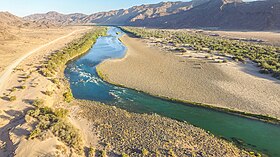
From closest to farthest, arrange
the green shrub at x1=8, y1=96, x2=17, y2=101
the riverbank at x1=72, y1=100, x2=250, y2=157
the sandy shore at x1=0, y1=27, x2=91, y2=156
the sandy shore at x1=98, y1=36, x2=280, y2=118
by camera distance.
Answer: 1. the sandy shore at x1=0, y1=27, x2=91, y2=156
2. the riverbank at x1=72, y1=100, x2=250, y2=157
3. the green shrub at x1=8, y1=96, x2=17, y2=101
4. the sandy shore at x1=98, y1=36, x2=280, y2=118

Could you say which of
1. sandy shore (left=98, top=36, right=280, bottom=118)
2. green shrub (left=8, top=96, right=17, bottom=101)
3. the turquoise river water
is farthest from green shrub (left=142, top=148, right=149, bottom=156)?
green shrub (left=8, top=96, right=17, bottom=101)

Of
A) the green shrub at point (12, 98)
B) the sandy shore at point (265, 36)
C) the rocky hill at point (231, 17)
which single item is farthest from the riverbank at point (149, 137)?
the rocky hill at point (231, 17)

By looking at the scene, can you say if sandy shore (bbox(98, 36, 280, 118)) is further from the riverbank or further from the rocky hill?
the rocky hill

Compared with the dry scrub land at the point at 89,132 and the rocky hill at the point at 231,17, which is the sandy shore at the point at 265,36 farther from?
the dry scrub land at the point at 89,132

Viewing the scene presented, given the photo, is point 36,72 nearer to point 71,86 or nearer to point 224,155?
point 71,86

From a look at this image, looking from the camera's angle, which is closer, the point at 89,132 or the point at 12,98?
the point at 89,132

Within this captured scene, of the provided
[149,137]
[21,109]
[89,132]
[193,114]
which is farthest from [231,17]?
[89,132]

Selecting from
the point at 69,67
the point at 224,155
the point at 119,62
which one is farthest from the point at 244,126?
the point at 69,67

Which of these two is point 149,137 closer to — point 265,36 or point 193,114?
point 193,114
